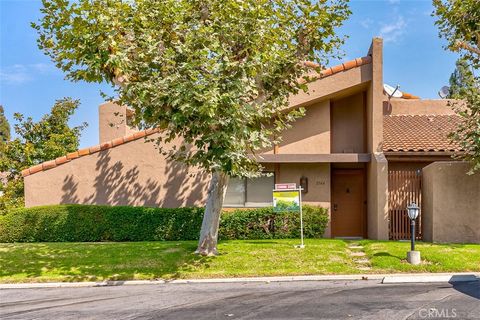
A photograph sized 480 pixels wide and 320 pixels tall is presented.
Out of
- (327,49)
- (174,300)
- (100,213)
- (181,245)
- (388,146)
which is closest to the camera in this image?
(174,300)

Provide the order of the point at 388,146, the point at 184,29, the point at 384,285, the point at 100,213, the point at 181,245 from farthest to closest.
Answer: the point at 388,146 < the point at 100,213 < the point at 181,245 < the point at 184,29 < the point at 384,285

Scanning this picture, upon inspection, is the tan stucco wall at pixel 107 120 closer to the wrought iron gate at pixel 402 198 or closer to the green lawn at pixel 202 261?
the green lawn at pixel 202 261

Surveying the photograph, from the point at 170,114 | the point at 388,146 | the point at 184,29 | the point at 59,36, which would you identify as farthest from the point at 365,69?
the point at 59,36

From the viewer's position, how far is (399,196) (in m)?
13.9

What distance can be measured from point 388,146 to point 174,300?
10.2 meters

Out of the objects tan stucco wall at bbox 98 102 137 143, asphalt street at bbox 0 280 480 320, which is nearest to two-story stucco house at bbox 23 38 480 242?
tan stucco wall at bbox 98 102 137 143

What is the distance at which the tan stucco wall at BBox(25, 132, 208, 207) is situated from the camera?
14.9m

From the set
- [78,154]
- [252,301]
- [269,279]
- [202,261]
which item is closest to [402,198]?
[269,279]

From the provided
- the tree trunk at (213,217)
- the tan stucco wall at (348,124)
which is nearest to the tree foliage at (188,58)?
the tree trunk at (213,217)

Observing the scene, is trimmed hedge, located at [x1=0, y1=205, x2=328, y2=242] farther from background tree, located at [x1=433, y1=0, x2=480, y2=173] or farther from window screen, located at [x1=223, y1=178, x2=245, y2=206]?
background tree, located at [x1=433, y1=0, x2=480, y2=173]

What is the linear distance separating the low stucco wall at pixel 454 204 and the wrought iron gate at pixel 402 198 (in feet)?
3.65

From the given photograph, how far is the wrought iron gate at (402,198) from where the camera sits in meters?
13.8

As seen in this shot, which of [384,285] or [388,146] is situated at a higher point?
[388,146]

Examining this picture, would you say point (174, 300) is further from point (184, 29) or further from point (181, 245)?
point (184, 29)
